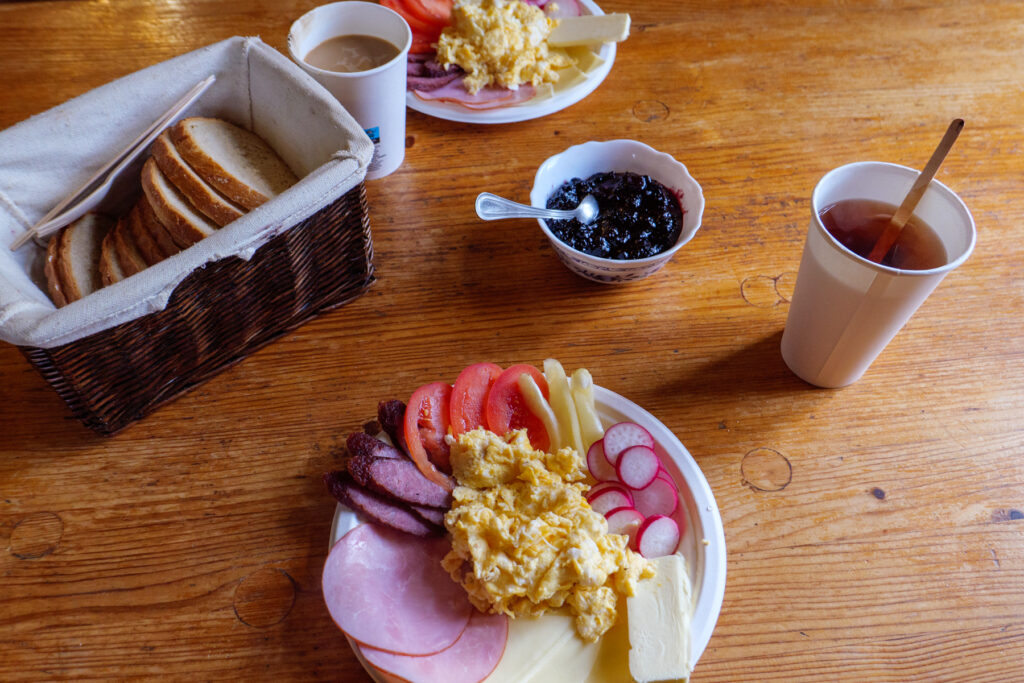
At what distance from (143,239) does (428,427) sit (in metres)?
0.66

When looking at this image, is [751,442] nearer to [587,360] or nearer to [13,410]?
[587,360]

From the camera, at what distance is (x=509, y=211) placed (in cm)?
153

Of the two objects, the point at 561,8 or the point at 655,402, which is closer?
the point at 655,402

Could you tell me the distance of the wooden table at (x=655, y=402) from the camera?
1.17 meters

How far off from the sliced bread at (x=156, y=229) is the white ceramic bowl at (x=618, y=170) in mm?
695

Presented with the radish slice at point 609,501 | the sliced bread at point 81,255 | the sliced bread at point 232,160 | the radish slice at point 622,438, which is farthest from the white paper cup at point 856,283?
the sliced bread at point 81,255

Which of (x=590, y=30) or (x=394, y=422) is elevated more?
(x=590, y=30)

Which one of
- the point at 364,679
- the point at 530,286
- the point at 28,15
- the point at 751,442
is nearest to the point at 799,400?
the point at 751,442

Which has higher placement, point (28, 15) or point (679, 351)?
point (28, 15)

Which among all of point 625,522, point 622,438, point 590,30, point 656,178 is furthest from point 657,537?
point 590,30

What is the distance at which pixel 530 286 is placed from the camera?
5.21 ft

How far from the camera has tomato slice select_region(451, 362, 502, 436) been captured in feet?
4.12

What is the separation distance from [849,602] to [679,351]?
0.54m

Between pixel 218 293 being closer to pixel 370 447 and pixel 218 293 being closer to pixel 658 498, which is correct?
pixel 370 447
